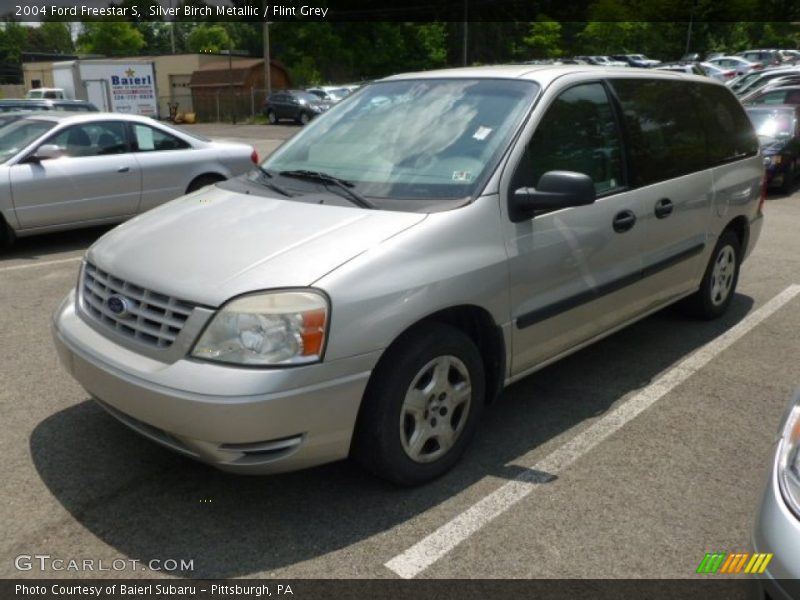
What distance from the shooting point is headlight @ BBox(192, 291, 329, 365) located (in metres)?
2.73

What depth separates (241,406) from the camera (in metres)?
2.66

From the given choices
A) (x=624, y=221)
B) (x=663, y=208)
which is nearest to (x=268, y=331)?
(x=624, y=221)

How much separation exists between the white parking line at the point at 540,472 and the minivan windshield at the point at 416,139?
1320 mm

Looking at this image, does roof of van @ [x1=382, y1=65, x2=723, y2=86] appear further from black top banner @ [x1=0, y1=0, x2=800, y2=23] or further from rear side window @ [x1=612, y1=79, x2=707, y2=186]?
black top banner @ [x1=0, y1=0, x2=800, y2=23]

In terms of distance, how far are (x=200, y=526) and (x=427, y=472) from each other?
0.97 m

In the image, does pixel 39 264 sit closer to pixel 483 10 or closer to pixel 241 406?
A: pixel 241 406

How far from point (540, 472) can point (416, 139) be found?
171cm

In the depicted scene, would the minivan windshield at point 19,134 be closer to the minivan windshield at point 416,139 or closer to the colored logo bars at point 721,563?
the minivan windshield at point 416,139

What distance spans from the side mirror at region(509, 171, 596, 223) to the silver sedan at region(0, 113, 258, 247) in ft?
19.6

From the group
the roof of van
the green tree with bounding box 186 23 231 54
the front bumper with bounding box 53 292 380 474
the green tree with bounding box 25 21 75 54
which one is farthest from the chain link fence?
the green tree with bounding box 25 21 75 54

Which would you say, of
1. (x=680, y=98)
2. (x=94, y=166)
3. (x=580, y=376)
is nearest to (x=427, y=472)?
(x=580, y=376)

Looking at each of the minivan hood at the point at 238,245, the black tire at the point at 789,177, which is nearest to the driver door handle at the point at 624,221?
the minivan hood at the point at 238,245

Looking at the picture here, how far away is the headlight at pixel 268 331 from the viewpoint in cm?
273

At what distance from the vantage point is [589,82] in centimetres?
407
